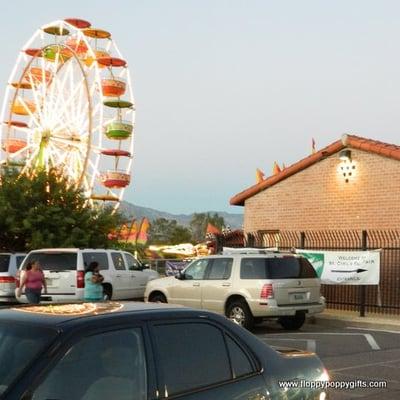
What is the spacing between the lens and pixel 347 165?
2167 cm

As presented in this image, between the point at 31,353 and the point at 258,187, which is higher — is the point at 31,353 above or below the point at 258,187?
below

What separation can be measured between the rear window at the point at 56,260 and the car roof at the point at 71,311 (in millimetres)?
14939

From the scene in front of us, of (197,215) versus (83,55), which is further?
(197,215)

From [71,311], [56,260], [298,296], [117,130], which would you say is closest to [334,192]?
[298,296]

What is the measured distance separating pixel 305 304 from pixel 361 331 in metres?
1.49

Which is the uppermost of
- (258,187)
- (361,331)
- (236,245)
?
(258,187)

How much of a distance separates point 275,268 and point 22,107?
Result: 35011mm

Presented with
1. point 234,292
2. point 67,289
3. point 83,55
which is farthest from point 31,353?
point 83,55

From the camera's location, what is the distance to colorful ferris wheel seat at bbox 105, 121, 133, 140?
152ft

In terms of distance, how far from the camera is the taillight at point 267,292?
15.5 m

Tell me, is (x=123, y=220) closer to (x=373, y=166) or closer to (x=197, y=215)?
(x=373, y=166)

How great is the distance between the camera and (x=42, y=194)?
2958cm

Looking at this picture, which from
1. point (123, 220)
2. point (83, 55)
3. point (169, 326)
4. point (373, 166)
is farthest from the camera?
point (83, 55)

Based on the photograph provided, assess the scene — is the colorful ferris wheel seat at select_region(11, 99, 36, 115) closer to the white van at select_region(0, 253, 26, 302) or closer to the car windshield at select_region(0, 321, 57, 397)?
the white van at select_region(0, 253, 26, 302)
